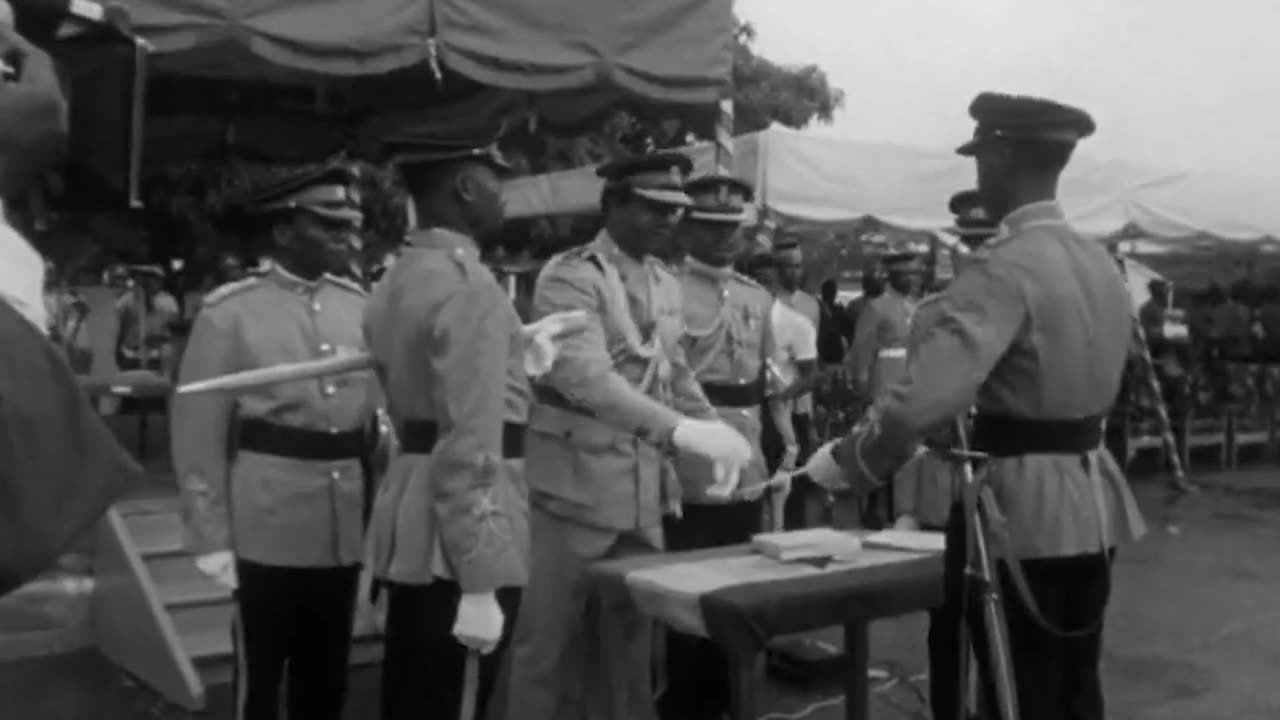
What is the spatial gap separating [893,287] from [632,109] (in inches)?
139

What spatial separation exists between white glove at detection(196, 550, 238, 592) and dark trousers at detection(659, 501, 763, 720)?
5.85ft

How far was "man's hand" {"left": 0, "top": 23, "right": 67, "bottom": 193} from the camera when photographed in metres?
1.23

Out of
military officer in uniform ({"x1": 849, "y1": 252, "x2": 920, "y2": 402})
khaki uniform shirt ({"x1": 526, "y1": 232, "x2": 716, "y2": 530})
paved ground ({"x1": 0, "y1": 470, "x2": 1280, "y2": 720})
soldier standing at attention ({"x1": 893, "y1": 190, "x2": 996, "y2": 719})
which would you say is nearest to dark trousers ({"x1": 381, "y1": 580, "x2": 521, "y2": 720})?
khaki uniform shirt ({"x1": 526, "y1": 232, "x2": 716, "y2": 530})

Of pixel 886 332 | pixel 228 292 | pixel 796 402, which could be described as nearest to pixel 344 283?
pixel 228 292

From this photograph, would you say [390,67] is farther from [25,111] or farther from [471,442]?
[25,111]

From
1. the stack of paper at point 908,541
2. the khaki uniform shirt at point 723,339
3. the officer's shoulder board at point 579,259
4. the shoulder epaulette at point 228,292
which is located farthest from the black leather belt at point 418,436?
the khaki uniform shirt at point 723,339

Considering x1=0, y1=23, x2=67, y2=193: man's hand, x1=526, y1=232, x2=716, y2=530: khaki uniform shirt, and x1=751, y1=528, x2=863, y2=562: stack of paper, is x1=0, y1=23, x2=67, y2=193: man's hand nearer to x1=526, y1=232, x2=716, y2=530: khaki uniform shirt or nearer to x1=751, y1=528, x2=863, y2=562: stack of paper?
x1=526, y1=232, x2=716, y2=530: khaki uniform shirt

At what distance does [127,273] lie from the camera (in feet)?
48.0

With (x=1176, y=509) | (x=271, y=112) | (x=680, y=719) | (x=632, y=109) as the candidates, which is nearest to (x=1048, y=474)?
(x=680, y=719)

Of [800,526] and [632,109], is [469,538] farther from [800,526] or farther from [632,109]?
[800,526]

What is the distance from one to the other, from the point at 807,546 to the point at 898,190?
6.65 m

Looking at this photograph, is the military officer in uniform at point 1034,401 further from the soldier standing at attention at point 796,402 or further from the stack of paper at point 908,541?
the soldier standing at attention at point 796,402

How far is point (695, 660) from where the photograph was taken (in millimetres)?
4820

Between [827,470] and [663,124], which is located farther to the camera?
[663,124]
